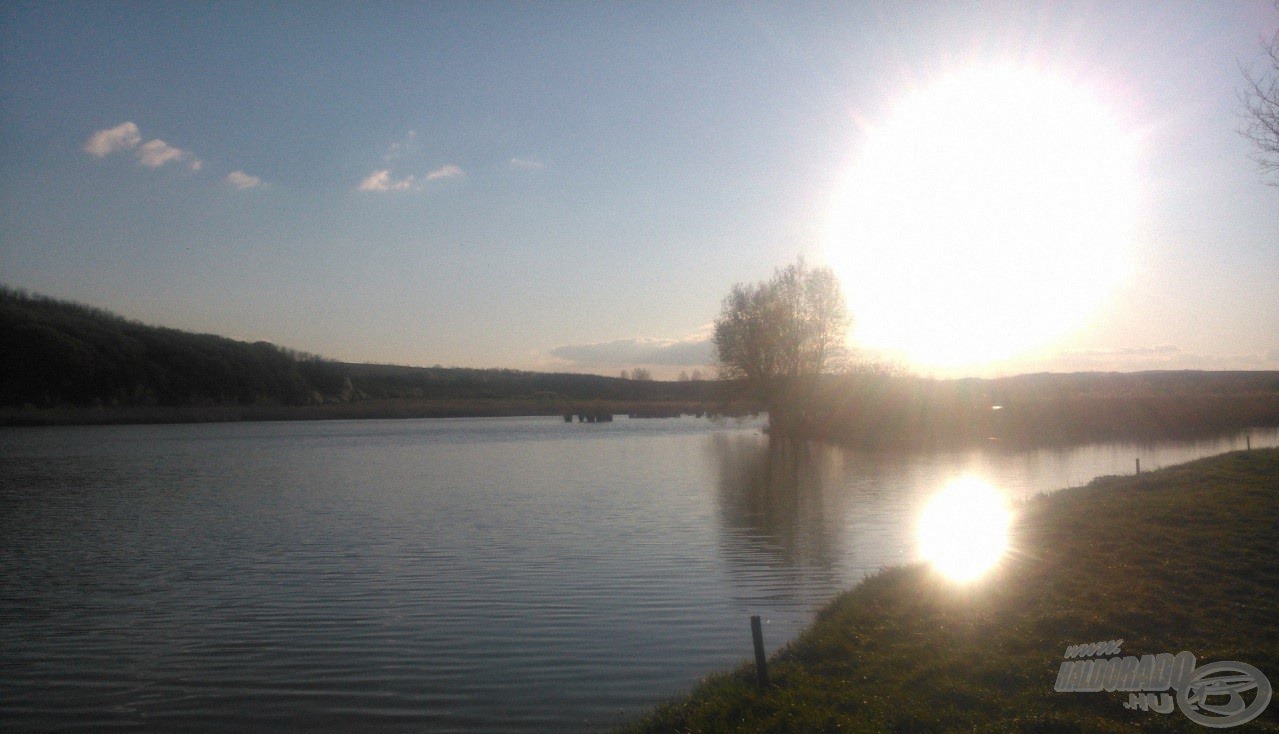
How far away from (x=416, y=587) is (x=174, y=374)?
301ft

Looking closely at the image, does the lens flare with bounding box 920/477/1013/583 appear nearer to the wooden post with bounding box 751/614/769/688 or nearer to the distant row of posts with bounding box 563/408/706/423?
the wooden post with bounding box 751/614/769/688

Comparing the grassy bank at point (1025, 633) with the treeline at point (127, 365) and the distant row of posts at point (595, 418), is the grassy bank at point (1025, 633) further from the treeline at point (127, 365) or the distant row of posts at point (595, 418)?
the treeline at point (127, 365)

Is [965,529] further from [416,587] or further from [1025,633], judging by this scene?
[416,587]

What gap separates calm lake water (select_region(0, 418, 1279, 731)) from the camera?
26.3ft

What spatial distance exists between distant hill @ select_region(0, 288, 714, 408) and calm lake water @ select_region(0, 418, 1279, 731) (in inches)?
1406

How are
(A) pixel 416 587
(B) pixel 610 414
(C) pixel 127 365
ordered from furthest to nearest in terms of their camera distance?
(B) pixel 610 414, (C) pixel 127 365, (A) pixel 416 587

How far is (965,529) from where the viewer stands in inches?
610

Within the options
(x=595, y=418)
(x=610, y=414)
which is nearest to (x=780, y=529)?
(x=595, y=418)

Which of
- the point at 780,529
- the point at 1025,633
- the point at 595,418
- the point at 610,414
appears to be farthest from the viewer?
the point at 610,414

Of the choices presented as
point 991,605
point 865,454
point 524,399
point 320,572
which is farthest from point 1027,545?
point 524,399

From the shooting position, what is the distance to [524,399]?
12462 cm

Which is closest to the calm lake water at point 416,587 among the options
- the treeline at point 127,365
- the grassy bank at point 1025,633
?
the grassy bank at point 1025,633

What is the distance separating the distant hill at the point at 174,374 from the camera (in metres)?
79.0

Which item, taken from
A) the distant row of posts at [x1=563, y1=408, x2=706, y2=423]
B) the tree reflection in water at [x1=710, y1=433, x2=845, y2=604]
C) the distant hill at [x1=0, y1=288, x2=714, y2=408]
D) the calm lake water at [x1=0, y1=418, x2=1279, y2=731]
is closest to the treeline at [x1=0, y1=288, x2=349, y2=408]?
the distant hill at [x1=0, y1=288, x2=714, y2=408]
